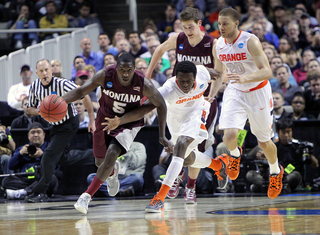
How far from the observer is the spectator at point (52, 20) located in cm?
1288

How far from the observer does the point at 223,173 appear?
21.1 feet

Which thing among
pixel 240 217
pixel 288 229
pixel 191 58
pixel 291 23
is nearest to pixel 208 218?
pixel 240 217

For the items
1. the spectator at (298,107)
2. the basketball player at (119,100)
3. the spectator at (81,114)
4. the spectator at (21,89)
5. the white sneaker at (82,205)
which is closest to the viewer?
the white sneaker at (82,205)

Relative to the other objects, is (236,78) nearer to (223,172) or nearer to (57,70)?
(223,172)

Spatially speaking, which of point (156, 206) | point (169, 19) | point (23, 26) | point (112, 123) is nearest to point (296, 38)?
point (169, 19)

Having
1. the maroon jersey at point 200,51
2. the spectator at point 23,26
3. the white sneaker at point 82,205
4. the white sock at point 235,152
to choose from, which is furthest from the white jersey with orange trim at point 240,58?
the spectator at point 23,26

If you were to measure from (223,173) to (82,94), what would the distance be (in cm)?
232

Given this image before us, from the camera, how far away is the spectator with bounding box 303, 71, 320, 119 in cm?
889

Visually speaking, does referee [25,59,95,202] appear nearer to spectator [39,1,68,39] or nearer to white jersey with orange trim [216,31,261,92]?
white jersey with orange trim [216,31,261,92]

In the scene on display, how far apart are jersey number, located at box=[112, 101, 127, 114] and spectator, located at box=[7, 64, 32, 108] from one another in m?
4.84

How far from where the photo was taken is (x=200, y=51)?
6.39m

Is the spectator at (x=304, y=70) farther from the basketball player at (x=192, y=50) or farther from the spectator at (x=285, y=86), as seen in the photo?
the basketball player at (x=192, y=50)

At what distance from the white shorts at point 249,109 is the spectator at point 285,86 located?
11.3 ft

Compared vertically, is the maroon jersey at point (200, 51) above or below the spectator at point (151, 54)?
below
